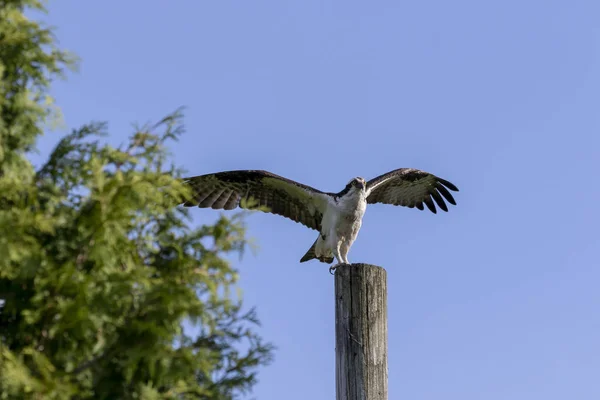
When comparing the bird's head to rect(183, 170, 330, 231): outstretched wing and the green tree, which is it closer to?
rect(183, 170, 330, 231): outstretched wing

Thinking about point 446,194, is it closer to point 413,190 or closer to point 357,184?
point 413,190

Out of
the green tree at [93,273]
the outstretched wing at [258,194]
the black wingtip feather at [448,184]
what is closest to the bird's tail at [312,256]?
the outstretched wing at [258,194]

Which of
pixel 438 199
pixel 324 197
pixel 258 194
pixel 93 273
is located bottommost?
pixel 93 273

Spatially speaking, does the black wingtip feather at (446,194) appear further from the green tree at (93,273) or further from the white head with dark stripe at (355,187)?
the green tree at (93,273)

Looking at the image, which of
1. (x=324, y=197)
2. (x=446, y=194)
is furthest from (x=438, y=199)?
(x=324, y=197)

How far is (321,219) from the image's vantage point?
36.4 ft

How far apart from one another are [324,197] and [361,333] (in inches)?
160

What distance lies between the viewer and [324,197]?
10.7 metres

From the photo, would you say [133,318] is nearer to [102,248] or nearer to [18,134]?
[102,248]

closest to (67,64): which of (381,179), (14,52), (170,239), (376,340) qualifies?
(14,52)

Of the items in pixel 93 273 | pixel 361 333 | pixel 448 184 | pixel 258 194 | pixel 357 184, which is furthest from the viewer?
pixel 448 184

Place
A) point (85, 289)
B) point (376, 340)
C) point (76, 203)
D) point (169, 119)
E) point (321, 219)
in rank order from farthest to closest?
1. point (321, 219)
2. point (376, 340)
3. point (169, 119)
4. point (76, 203)
5. point (85, 289)

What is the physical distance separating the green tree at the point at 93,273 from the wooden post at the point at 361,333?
1535 millimetres

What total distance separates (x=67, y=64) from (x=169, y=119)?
0.65 metres
